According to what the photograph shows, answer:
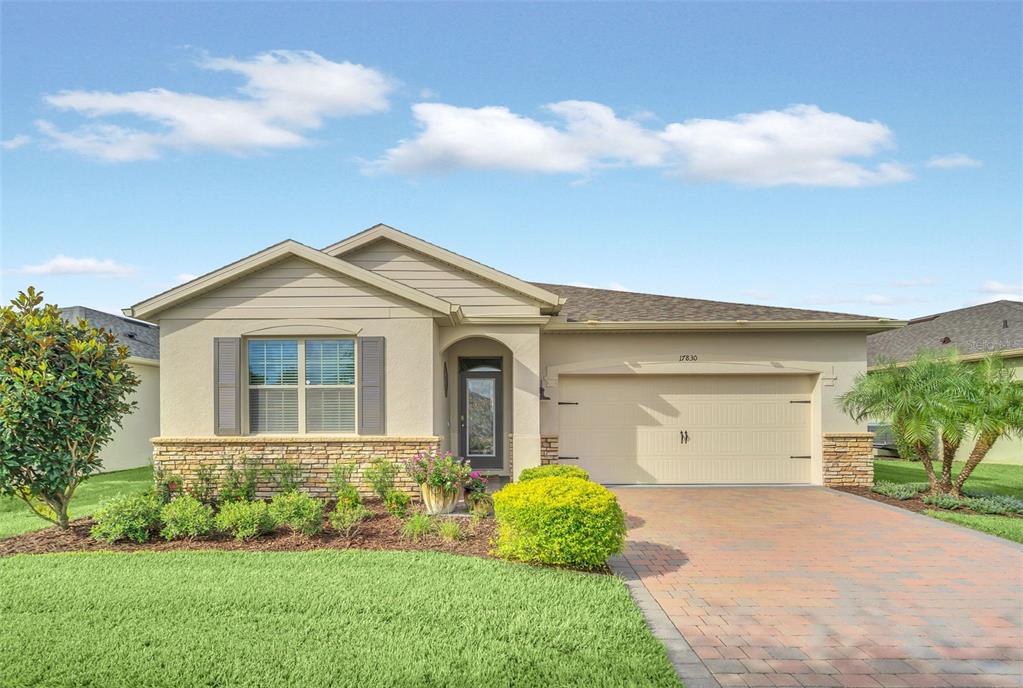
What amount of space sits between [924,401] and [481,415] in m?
9.48

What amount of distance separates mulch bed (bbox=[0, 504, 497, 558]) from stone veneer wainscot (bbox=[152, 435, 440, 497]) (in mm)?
2141

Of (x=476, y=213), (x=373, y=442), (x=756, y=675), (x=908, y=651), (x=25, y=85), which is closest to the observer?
(x=756, y=675)

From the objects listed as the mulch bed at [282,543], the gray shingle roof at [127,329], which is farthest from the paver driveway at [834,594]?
the gray shingle roof at [127,329]

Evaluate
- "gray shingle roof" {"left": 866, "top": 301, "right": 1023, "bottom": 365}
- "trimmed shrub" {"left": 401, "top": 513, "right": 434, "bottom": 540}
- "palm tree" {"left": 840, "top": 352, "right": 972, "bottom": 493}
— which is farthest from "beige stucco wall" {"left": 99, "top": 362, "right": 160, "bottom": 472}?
"gray shingle roof" {"left": 866, "top": 301, "right": 1023, "bottom": 365}

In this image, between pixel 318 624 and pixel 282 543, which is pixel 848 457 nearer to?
pixel 282 543

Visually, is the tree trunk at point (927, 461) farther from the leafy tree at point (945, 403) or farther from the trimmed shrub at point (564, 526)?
the trimmed shrub at point (564, 526)

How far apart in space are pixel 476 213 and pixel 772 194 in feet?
24.5

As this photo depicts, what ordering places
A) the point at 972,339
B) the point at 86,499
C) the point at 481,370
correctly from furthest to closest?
the point at 972,339, the point at 481,370, the point at 86,499

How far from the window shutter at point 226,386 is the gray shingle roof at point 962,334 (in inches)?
780

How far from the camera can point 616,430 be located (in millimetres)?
14258

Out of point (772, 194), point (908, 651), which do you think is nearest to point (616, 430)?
point (772, 194)

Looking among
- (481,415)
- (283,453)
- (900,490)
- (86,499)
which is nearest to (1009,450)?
(900,490)

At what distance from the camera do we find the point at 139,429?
19266 millimetres

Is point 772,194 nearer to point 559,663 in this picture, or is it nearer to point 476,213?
point 476,213
